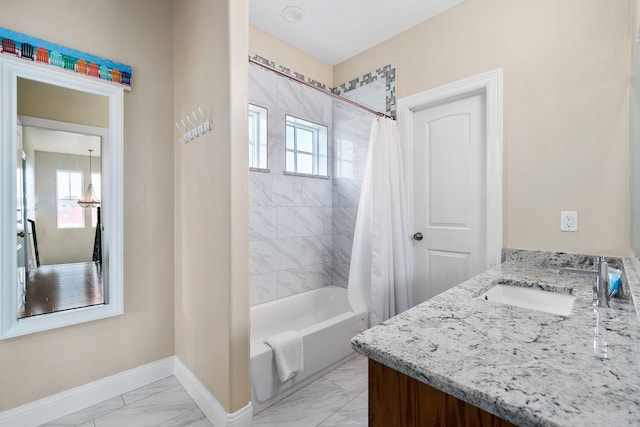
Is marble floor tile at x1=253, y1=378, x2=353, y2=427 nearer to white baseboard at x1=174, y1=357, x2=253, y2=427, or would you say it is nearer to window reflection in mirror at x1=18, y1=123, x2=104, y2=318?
white baseboard at x1=174, y1=357, x2=253, y2=427

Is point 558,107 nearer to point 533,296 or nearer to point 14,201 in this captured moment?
point 533,296

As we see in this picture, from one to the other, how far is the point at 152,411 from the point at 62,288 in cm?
87

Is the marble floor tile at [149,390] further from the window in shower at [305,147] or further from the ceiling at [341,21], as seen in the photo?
the ceiling at [341,21]

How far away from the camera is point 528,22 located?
1895 millimetres

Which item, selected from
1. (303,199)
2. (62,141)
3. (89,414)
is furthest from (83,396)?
(303,199)

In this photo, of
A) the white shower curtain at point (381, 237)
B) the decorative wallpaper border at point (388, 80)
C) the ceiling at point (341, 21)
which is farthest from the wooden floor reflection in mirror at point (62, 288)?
the decorative wallpaper border at point (388, 80)

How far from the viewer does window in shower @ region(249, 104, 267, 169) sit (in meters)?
2.59

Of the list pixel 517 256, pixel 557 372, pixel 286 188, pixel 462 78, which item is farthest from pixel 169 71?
pixel 517 256

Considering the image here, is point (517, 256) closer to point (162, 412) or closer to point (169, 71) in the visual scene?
point (162, 412)

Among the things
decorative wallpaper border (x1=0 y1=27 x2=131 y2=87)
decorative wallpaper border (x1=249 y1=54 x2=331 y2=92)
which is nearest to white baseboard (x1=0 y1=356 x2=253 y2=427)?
decorative wallpaper border (x1=0 y1=27 x2=131 y2=87)

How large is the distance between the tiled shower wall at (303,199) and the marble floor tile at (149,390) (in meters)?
0.82

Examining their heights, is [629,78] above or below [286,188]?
above

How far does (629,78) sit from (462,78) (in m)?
0.90

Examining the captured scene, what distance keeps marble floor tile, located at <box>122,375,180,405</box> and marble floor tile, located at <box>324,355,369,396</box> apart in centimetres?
104
